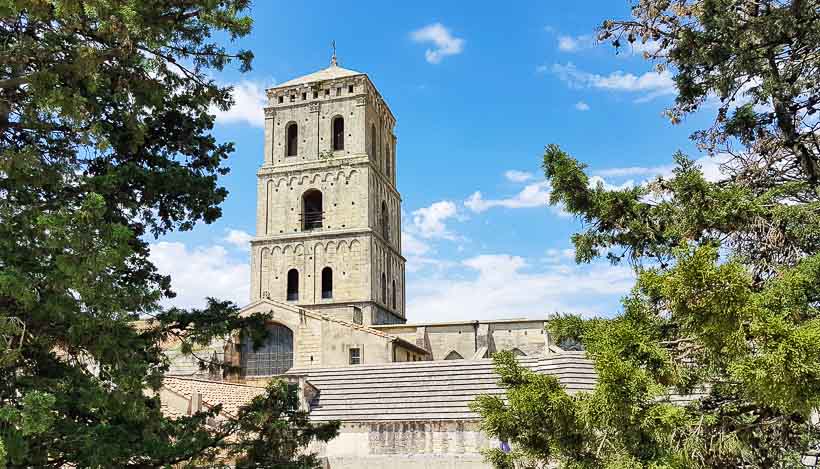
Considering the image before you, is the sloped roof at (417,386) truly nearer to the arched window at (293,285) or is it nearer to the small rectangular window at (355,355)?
the small rectangular window at (355,355)

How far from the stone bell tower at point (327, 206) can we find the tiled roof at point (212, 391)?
14.1 meters

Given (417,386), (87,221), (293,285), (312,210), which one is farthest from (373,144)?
(87,221)

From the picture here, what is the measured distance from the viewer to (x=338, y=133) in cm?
4503

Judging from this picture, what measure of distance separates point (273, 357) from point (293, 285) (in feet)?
27.1

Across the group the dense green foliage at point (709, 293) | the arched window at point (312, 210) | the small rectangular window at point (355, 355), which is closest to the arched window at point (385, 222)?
the arched window at point (312, 210)

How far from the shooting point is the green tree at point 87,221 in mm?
7734

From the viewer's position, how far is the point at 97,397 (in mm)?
8148

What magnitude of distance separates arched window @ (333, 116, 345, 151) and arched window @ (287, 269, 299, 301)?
8.00 meters

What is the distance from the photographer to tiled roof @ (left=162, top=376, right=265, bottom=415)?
23.0m

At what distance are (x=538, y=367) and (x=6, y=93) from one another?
16025mm

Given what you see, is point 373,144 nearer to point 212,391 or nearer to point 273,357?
point 273,357

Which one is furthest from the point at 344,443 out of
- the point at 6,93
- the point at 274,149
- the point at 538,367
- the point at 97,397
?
the point at 274,149

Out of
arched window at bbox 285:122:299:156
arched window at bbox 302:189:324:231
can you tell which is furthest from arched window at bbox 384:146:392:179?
arched window at bbox 285:122:299:156

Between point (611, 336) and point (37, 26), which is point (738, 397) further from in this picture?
point (37, 26)
